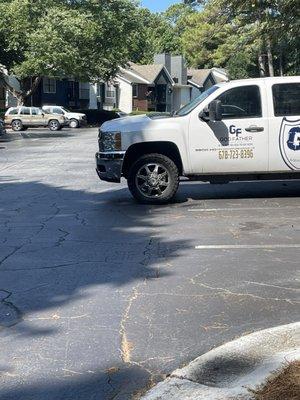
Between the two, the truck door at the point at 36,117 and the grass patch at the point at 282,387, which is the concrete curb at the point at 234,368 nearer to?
the grass patch at the point at 282,387

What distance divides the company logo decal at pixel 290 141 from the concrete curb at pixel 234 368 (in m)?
5.91

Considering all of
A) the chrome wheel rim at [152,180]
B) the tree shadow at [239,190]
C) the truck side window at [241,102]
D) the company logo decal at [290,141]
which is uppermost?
the truck side window at [241,102]

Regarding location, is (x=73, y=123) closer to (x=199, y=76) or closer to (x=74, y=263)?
(x=199, y=76)

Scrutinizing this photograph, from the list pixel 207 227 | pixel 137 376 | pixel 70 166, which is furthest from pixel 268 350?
pixel 70 166

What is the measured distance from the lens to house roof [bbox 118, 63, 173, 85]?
6588cm

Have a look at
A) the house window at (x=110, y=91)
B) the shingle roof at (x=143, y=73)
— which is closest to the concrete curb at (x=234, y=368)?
the house window at (x=110, y=91)

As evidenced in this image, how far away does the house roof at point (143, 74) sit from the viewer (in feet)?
216

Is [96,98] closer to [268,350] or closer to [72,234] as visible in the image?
[72,234]

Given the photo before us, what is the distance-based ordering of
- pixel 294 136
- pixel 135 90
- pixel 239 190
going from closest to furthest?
pixel 294 136 → pixel 239 190 → pixel 135 90

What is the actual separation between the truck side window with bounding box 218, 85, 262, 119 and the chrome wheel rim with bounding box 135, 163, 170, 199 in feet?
4.55

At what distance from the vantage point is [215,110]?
9969mm

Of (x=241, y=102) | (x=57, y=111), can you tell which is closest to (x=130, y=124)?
(x=241, y=102)

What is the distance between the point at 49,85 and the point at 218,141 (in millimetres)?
47880

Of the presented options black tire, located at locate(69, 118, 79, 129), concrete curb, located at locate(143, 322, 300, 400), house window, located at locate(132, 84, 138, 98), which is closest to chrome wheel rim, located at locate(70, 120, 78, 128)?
black tire, located at locate(69, 118, 79, 129)
